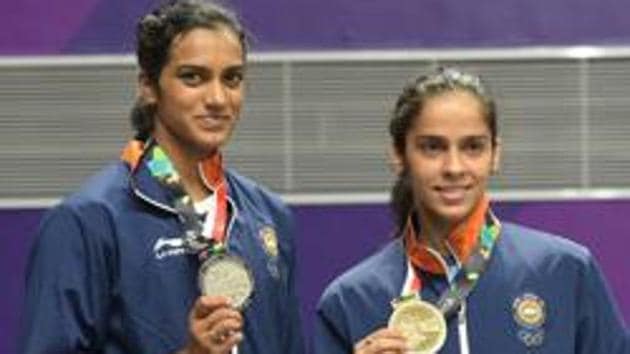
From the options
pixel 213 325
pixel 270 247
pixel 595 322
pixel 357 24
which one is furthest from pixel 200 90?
pixel 357 24

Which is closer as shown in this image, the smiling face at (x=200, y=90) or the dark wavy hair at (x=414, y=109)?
the smiling face at (x=200, y=90)

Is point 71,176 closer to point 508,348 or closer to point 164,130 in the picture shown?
point 164,130

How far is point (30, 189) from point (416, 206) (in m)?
1.78

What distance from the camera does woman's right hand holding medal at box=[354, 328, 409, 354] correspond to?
9.29ft

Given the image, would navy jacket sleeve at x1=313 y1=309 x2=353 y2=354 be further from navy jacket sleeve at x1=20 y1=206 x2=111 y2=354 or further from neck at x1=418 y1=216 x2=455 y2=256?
navy jacket sleeve at x1=20 y1=206 x2=111 y2=354

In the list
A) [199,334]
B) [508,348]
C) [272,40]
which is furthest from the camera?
[272,40]

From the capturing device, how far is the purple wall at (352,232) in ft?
14.9

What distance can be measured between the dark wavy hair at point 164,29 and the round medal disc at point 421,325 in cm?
61

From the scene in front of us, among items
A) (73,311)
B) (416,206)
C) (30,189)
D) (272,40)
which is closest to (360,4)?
(272,40)

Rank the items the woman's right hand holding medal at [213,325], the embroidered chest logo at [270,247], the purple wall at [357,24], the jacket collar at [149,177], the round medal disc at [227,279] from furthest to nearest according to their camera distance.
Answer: the purple wall at [357,24] → the embroidered chest logo at [270,247] → the jacket collar at [149,177] → the round medal disc at [227,279] → the woman's right hand holding medal at [213,325]

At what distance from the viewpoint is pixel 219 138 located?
2.98 m

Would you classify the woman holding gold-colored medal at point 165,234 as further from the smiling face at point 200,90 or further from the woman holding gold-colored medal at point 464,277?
the woman holding gold-colored medal at point 464,277

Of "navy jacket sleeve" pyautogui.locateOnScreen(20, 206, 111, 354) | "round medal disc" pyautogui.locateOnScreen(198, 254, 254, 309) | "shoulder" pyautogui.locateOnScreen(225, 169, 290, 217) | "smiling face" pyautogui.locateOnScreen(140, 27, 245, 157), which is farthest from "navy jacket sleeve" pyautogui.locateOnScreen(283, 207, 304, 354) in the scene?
"navy jacket sleeve" pyautogui.locateOnScreen(20, 206, 111, 354)

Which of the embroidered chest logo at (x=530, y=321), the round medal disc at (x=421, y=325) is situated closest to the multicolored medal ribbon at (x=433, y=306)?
the round medal disc at (x=421, y=325)
